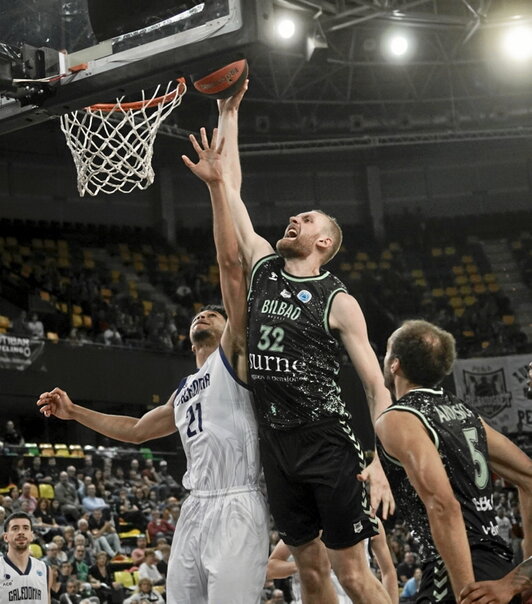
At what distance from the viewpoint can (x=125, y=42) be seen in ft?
15.8

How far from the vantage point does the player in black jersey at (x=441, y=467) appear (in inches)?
133

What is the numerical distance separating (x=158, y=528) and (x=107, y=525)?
49.5 inches

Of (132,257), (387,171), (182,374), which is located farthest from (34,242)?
(387,171)

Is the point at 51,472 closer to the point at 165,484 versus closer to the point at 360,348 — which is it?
the point at 165,484

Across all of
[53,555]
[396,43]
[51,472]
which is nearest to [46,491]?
[51,472]

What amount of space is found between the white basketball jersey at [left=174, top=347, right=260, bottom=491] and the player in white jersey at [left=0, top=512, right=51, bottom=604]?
13.6 ft

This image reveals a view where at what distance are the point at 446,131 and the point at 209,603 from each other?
20.9 meters

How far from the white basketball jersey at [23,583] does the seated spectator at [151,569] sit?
3.50 meters

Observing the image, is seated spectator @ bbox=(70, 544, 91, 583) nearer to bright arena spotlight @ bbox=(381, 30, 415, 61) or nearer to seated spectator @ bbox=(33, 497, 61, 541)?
seated spectator @ bbox=(33, 497, 61, 541)

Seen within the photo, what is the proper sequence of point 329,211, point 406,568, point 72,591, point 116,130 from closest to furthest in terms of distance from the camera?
point 116,130 < point 72,591 < point 406,568 < point 329,211

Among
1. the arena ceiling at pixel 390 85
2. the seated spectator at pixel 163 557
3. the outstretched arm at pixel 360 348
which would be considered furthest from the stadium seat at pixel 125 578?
the arena ceiling at pixel 390 85

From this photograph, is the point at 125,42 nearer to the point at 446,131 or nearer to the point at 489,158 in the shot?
the point at 446,131

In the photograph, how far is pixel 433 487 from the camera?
3387 millimetres

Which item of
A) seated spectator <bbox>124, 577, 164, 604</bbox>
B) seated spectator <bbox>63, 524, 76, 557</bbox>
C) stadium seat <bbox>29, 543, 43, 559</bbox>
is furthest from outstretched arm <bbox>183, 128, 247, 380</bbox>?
seated spectator <bbox>63, 524, 76, 557</bbox>
